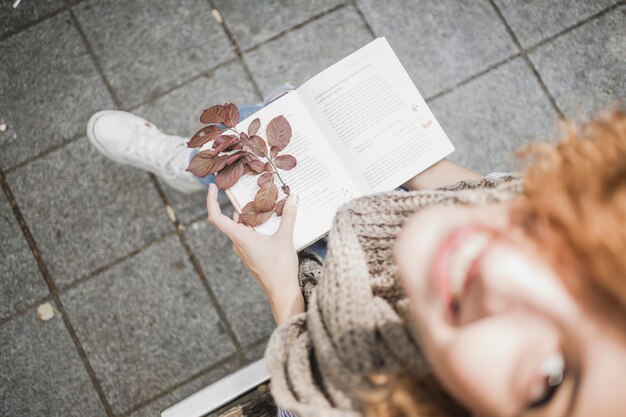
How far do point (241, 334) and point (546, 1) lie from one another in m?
1.77

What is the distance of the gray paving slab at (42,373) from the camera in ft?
5.47

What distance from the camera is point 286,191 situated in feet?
4.02

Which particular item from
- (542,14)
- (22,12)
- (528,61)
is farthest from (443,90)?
(22,12)

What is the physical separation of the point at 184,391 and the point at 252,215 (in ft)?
2.80

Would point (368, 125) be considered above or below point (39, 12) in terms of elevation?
below

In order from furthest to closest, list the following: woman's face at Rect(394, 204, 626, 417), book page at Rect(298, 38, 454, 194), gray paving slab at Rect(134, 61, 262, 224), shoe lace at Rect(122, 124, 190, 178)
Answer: gray paving slab at Rect(134, 61, 262, 224), shoe lace at Rect(122, 124, 190, 178), book page at Rect(298, 38, 454, 194), woman's face at Rect(394, 204, 626, 417)

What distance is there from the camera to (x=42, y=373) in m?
1.69

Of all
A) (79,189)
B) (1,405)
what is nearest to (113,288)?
(79,189)

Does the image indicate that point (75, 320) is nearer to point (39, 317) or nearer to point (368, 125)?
point (39, 317)

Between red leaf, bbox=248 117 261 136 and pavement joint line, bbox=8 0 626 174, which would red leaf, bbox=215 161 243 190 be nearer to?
red leaf, bbox=248 117 261 136

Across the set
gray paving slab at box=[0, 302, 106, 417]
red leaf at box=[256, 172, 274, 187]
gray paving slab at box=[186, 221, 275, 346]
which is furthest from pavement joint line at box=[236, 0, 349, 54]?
gray paving slab at box=[0, 302, 106, 417]

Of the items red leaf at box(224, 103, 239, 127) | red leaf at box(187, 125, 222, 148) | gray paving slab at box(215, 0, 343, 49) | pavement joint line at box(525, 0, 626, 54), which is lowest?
pavement joint line at box(525, 0, 626, 54)

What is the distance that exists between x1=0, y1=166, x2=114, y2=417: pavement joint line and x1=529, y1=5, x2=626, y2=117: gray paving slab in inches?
79.5

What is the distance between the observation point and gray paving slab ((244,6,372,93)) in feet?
6.04
